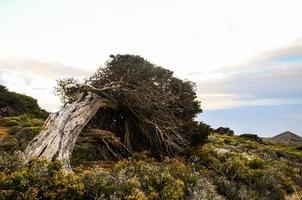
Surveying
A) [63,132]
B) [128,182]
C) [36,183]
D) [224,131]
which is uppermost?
[224,131]

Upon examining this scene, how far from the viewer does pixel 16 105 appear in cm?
6450

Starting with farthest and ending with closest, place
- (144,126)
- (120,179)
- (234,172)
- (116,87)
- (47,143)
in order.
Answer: (144,126)
(116,87)
(234,172)
(47,143)
(120,179)

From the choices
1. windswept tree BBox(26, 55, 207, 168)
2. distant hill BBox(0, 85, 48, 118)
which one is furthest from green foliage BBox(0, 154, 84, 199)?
distant hill BBox(0, 85, 48, 118)

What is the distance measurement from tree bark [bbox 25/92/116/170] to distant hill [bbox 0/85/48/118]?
4340 cm

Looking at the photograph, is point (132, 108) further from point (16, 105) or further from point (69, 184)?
point (16, 105)

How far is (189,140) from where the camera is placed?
78.1 ft

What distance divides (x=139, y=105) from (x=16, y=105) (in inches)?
1862

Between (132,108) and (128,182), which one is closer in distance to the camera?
(128,182)

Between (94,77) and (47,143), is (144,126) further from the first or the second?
(47,143)

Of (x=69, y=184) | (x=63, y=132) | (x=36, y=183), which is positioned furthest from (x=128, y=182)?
(x=63, y=132)

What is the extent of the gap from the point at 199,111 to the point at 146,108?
16.3ft

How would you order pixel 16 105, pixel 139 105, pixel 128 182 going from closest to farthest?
pixel 128 182 → pixel 139 105 → pixel 16 105

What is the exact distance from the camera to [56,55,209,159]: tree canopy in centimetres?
2156

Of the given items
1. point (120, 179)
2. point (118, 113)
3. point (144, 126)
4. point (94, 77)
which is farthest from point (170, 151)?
point (120, 179)
